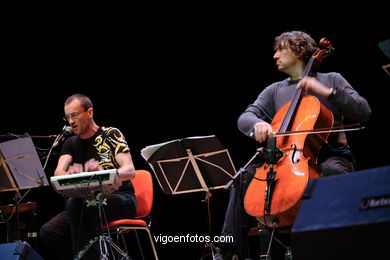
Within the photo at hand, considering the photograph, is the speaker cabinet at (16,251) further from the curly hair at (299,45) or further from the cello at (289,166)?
the curly hair at (299,45)

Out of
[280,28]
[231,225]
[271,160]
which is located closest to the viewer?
[271,160]

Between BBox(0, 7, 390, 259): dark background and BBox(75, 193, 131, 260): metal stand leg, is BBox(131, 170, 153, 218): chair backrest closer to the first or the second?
BBox(75, 193, 131, 260): metal stand leg

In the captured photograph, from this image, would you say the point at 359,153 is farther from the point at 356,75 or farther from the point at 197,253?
the point at 197,253

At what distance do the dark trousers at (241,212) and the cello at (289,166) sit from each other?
14cm

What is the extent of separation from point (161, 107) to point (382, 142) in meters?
2.29

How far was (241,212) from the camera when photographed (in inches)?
121

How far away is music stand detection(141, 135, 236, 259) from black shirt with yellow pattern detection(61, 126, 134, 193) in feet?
1.17

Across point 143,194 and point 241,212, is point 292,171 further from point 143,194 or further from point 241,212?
point 143,194


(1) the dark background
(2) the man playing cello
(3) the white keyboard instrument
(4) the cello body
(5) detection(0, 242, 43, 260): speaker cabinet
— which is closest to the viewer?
(4) the cello body

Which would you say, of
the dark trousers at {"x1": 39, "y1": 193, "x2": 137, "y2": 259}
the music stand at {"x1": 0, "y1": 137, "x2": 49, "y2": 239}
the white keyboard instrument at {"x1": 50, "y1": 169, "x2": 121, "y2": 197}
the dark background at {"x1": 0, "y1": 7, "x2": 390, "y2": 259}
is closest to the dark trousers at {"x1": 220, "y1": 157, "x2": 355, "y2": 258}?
the white keyboard instrument at {"x1": 50, "y1": 169, "x2": 121, "y2": 197}

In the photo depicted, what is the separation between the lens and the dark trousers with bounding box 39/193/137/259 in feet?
11.2

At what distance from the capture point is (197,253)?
5.08 meters

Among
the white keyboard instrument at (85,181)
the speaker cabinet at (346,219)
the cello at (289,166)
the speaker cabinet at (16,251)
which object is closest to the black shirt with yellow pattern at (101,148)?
the white keyboard instrument at (85,181)

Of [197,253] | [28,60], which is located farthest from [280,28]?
[28,60]
